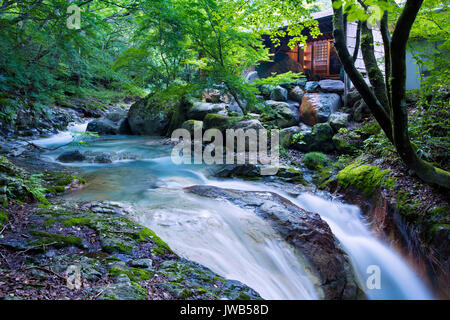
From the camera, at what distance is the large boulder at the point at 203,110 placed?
521 inches

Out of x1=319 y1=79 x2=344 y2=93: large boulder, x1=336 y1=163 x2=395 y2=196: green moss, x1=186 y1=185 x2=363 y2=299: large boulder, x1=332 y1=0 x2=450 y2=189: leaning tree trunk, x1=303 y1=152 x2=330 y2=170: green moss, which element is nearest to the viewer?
x1=332 y1=0 x2=450 y2=189: leaning tree trunk

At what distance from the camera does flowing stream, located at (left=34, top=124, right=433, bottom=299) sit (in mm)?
3883

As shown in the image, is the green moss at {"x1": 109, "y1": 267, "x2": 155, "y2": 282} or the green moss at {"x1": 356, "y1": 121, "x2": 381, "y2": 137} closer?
the green moss at {"x1": 109, "y1": 267, "x2": 155, "y2": 282}

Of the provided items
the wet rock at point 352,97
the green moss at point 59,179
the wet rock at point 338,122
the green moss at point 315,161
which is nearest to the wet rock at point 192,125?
the green moss at point 315,161

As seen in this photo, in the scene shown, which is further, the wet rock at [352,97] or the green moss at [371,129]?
the wet rock at [352,97]

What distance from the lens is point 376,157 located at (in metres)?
6.67

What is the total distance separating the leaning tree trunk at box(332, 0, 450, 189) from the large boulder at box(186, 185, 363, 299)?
6.65ft

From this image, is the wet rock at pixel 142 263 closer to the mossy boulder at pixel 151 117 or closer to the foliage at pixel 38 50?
the foliage at pixel 38 50

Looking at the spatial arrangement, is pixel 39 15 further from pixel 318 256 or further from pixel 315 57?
pixel 315 57

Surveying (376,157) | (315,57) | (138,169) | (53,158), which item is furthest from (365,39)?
(315,57)

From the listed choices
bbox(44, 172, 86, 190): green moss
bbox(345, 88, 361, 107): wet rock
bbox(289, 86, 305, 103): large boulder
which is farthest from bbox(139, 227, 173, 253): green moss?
bbox(289, 86, 305, 103): large boulder

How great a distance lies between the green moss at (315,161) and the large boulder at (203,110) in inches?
203

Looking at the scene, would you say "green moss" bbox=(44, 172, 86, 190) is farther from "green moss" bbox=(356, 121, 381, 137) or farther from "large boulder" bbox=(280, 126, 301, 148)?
"green moss" bbox=(356, 121, 381, 137)

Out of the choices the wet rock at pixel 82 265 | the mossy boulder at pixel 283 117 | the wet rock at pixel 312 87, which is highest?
the wet rock at pixel 312 87
